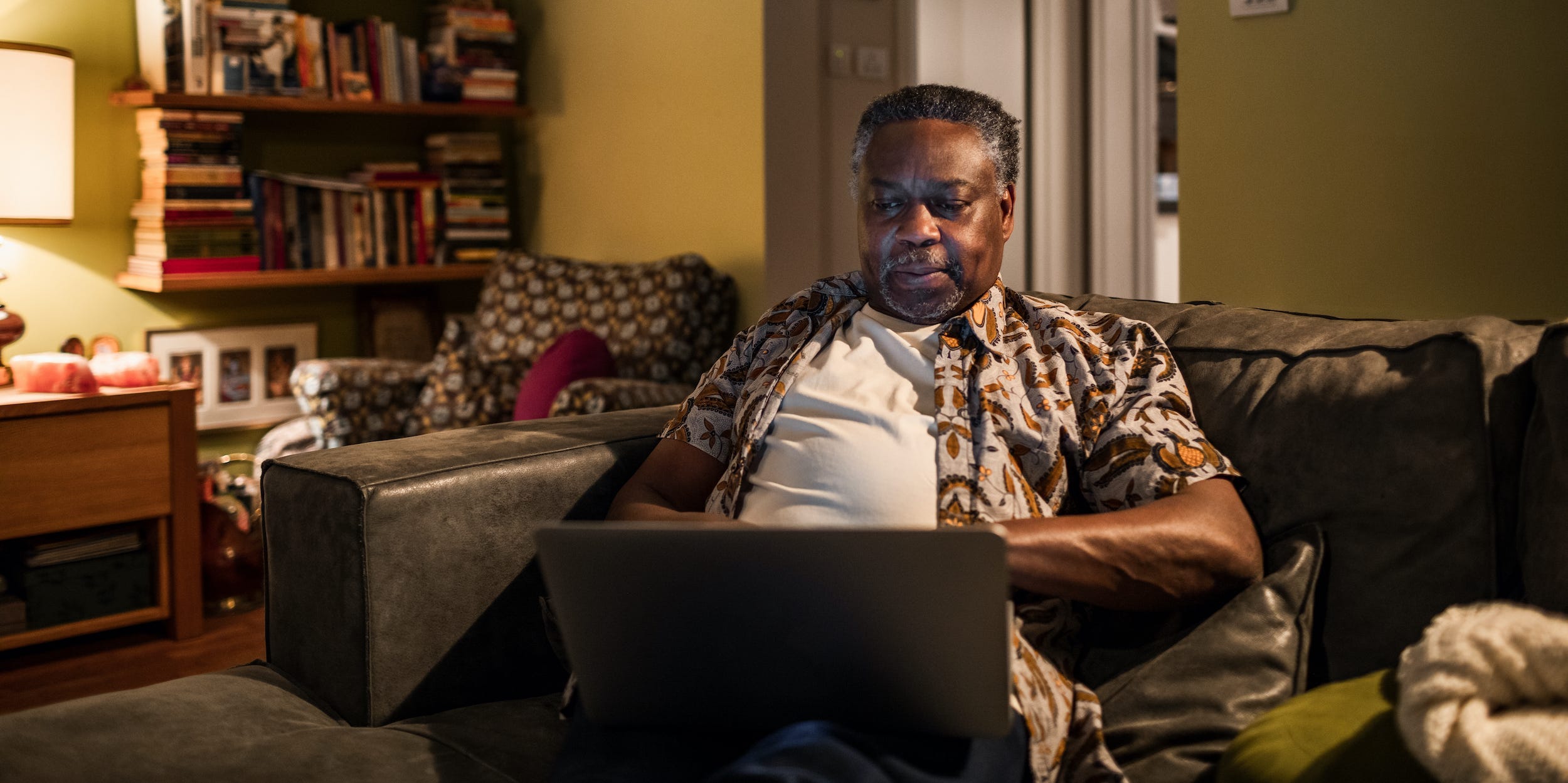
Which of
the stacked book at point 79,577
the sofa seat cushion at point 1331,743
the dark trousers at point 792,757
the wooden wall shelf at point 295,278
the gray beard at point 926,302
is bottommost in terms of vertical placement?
the stacked book at point 79,577

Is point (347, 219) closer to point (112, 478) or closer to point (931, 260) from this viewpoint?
point (112, 478)

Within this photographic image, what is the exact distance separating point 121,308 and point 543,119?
1.36 metres

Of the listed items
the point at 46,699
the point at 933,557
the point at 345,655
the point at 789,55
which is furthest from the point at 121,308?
the point at 933,557

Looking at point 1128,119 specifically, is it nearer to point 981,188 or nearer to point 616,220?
point 616,220

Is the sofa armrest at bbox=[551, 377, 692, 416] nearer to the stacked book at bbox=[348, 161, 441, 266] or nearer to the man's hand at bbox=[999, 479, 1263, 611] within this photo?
the stacked book at bbox=[348, 161, 441, 266]

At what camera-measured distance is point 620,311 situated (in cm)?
332

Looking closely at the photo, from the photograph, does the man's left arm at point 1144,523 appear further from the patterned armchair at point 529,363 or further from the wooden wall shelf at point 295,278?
the wooden wall shelf at point 295,278

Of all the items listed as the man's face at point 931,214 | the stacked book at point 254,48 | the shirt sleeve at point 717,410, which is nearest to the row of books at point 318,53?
the stacked book at point 254,48

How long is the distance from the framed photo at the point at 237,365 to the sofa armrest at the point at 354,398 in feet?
1.53

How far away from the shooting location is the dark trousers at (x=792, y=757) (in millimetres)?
996

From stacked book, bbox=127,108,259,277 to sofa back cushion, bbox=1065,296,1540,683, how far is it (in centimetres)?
286

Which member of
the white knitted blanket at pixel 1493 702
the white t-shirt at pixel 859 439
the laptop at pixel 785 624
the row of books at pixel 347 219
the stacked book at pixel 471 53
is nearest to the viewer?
the white knitted blanket at pixel 1493 702

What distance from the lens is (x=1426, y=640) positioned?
96cm

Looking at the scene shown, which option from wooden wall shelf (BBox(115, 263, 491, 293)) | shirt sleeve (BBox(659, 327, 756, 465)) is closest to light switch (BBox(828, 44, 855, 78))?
wooden wall shelf (BBox(115, 263, 491, 293))
